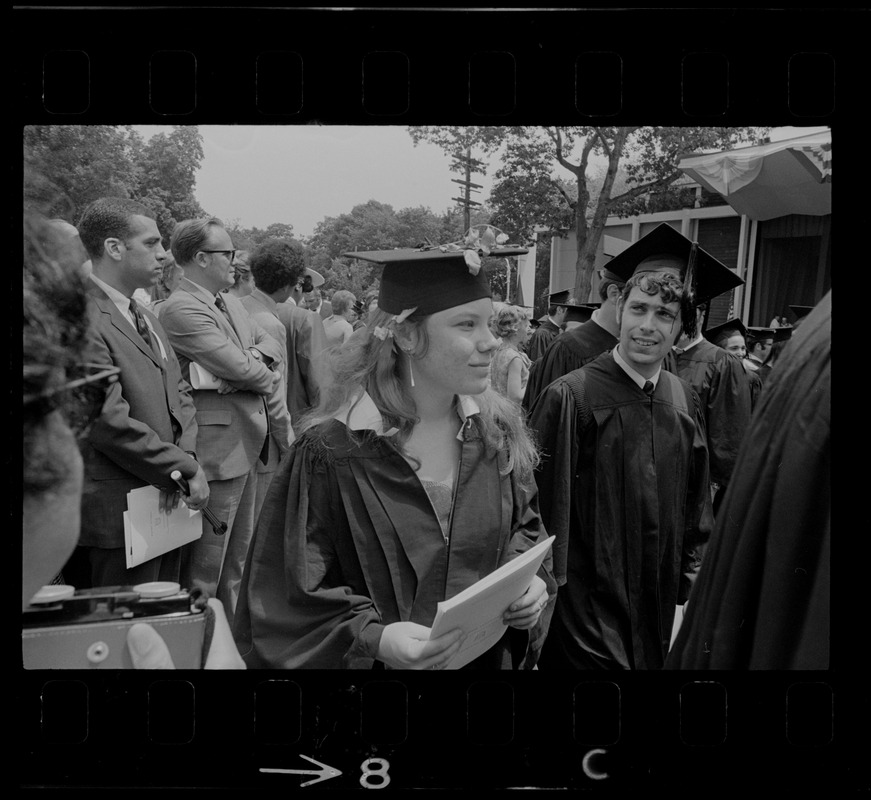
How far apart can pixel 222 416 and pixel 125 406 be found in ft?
1.20

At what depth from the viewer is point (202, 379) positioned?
2494 mm

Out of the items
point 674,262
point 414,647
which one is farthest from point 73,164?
point 674,262

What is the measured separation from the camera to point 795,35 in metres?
1.90

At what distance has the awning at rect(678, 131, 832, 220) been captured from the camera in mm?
1985

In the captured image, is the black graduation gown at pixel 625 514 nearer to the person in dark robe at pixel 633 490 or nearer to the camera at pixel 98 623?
the person in dark robe at pixel 633 490

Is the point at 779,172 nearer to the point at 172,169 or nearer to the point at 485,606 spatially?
the point at 485,606

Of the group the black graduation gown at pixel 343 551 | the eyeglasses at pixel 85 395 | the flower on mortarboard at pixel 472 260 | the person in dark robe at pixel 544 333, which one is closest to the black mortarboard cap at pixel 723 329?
the flower on mortarboard at pixel 472 260

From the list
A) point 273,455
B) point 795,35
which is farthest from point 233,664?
point 795,35

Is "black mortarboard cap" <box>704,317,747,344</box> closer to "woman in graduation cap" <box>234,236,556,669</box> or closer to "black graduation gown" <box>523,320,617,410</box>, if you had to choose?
"black graduation gown" <box>523,320,617,410</box>

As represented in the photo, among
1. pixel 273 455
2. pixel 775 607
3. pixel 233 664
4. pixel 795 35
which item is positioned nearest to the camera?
pixel 775 607

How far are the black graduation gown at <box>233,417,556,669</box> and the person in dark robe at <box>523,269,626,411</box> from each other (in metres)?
1.05

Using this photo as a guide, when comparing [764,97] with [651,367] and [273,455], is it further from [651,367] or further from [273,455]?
[273,455]

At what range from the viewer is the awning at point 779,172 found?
199 centimetres

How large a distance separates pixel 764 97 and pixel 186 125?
4.88 feet
